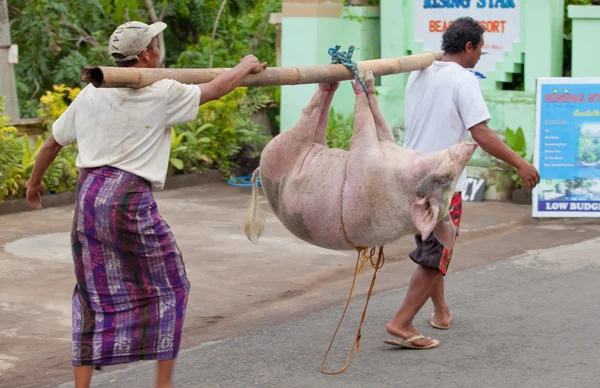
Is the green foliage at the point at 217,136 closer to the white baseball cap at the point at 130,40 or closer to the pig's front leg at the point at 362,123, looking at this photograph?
the pig's front leg at the point at 362,123

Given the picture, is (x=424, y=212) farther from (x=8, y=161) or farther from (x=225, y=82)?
(x=8, y=161)

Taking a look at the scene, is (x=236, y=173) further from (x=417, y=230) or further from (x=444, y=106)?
(x=417, y=230)

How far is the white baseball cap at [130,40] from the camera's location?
4168mm

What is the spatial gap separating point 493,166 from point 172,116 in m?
6.86

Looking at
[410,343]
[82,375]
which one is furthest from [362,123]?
[82,375]

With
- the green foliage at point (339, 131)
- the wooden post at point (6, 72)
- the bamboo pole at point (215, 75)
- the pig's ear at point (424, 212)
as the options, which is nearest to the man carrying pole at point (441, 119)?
the bamboo pole at point (215, 75)

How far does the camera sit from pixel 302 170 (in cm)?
458

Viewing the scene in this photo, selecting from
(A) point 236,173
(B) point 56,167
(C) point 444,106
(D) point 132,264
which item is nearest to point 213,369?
(D) point 132,264

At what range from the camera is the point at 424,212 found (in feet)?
14.3

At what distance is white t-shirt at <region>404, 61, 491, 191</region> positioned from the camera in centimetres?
534

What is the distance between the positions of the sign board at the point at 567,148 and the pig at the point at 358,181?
16.5ft

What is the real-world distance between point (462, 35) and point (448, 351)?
179 cm

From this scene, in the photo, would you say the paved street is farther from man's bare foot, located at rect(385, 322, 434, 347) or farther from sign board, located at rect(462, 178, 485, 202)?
sign board, located at rect(462, 178, 485, 202)

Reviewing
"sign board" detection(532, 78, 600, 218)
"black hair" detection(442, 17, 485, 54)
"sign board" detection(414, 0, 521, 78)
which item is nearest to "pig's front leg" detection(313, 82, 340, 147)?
"black hair" detection(442, 17, 485, 54)
